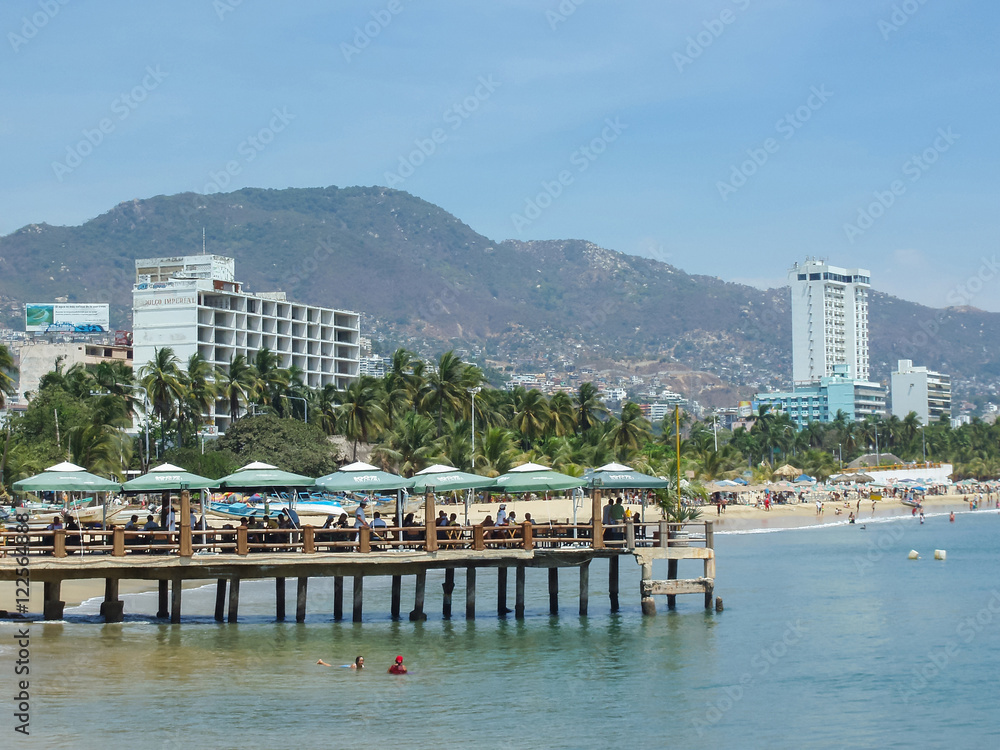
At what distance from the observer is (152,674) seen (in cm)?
2734

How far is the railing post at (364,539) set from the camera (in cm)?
3241

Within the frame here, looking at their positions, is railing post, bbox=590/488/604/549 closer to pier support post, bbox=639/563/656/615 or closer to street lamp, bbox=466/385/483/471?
pier support post, bbox=639/563/656/615

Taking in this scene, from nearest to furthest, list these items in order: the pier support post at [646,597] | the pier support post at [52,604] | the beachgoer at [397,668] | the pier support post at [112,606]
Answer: the beachgoer at [397,668], the pier support post at [52,604], the pier support post at [112,606], the pier support post at [646,597]

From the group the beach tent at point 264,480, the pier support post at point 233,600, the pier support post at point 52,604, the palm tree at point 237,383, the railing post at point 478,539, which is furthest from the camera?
the palm tree at point 237,383

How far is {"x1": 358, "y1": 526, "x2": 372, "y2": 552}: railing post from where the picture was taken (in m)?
32.4

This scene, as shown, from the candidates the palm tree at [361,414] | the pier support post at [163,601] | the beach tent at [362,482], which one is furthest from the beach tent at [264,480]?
the palm tree at [361,414]

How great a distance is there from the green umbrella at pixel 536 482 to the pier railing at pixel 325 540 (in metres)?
1.17

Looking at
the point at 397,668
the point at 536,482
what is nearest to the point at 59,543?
the point at 397,668

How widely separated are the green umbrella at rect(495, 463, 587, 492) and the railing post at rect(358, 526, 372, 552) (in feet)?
14.6

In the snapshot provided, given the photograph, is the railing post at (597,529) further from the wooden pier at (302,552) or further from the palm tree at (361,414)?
the palm tree at (361,414)

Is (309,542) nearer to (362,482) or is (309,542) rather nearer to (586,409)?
(362,482)

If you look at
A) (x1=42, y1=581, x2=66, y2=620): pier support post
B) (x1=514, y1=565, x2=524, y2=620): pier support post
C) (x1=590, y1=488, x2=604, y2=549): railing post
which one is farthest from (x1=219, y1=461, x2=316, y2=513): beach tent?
(x1=590, y1=488, x2=604, y2=549): railing post

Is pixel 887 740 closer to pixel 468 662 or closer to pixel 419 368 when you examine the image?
pixel 468 662

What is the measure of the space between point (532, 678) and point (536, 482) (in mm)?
8128
